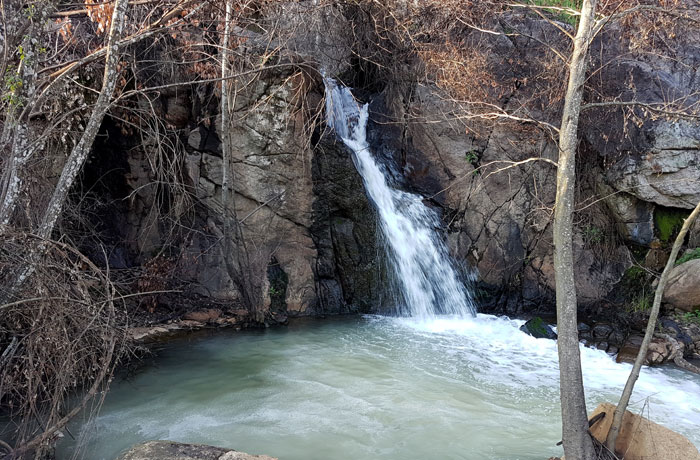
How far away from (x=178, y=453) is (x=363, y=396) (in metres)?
2.73

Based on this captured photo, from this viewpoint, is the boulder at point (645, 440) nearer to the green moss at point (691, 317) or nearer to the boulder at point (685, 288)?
the green moss at point (691, 317)

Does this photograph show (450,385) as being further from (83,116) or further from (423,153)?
(83,116)

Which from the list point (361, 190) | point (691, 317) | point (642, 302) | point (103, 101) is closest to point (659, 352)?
point (691, 317)

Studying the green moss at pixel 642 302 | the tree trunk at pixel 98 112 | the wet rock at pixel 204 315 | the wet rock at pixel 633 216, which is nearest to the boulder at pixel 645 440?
the tree trunk at pixel 98 112

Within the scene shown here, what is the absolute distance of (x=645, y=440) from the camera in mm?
4074

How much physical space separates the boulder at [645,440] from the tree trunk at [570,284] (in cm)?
49

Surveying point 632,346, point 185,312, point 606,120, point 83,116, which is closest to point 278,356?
point 185,312

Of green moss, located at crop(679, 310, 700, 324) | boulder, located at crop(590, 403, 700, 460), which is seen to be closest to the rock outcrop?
green moss, located at crop(679, 310, 700, 324)

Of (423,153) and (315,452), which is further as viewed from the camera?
(423,153)

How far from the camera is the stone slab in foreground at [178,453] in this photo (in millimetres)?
3822

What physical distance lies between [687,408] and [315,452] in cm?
458

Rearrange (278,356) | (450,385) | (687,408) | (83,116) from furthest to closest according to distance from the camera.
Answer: (83,116)
(278,356)
(450,385)
(687,408)

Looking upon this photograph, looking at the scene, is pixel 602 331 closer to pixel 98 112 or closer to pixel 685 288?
pixel 685 288

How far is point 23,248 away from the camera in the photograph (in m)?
3.97
